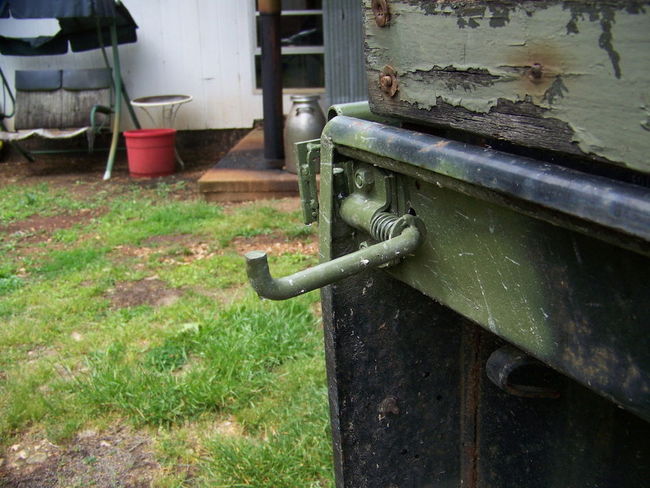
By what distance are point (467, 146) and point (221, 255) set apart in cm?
364

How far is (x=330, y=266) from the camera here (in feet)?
3.61

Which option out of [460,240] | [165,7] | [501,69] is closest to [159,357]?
[460,240]

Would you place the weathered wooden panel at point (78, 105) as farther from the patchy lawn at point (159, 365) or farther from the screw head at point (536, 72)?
the screw head at point (536, 72)

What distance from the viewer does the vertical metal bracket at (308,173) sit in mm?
1364

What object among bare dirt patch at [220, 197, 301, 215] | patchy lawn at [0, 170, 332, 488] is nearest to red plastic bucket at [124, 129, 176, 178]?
bare dirt patch at [220, 197, 301, 215]

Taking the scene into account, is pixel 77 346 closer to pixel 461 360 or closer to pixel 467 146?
pixel 461 360

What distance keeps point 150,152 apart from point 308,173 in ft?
19.8

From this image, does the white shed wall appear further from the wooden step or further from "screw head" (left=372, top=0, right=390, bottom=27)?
"screw head" (left=372, top=0, right=390, bottom=27)

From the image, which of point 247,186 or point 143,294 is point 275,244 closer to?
point 143,294

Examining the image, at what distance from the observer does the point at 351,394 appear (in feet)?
4.73

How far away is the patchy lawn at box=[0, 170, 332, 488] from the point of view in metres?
2.46

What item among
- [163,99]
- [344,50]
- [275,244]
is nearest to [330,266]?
[275,244]

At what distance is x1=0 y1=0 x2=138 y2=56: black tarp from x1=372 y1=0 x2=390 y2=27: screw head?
6118 mm

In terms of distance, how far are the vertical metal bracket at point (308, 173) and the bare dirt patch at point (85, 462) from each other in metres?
1.42
